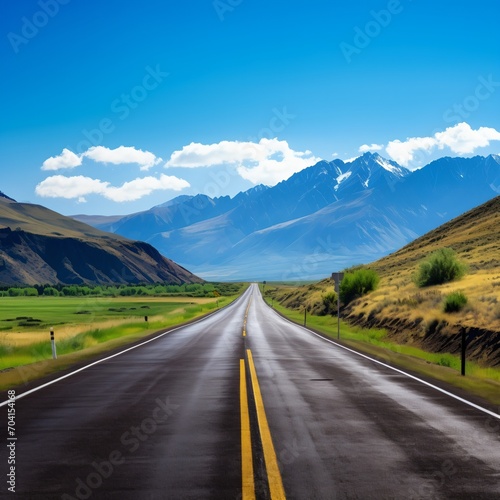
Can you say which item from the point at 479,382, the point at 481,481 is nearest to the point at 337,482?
the point at 481,481

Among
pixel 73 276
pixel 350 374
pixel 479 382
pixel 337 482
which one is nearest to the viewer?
pixel 337 482

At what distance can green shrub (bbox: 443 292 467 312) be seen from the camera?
91.8 feet

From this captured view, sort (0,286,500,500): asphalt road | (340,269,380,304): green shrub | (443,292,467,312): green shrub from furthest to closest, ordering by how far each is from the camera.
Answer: (340,269,380,304): green shrub
(443,292,467,312): green shrub
(0,286,500,500): asphalt road

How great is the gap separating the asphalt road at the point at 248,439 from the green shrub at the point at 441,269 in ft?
93.8

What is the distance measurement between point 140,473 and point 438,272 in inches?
1525

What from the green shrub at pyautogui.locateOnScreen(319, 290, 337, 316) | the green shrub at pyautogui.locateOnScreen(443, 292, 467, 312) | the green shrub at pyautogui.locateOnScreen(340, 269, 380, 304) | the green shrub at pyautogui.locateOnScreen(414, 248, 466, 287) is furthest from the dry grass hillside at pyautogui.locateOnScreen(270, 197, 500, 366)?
the green shrub at pyautogui.locateOnScreen(340, 269, 380, 304)

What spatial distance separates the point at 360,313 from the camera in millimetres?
43469

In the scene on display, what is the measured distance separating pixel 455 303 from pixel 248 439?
2195cm

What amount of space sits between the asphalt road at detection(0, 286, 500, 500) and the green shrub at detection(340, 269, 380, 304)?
37196 millimetres

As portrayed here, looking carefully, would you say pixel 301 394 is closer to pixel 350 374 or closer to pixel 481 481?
pixel 350 374

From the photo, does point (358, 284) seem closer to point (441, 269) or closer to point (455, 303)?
point (441, 269)

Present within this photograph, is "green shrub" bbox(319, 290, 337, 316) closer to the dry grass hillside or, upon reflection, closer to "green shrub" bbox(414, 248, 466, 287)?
the dry grass hillside

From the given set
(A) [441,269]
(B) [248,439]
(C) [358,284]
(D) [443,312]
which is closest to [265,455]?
(B) [248,439]

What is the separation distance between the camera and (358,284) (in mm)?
52844
